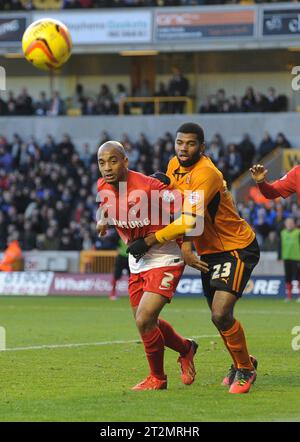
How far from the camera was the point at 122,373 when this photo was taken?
1210cm

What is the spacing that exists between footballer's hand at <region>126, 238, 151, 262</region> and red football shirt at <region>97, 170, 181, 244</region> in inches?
7.2

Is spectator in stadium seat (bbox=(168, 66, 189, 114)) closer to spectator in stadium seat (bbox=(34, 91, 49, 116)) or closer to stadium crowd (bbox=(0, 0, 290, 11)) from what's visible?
stadium crowd (bbox=(0, 0, 290, 11))

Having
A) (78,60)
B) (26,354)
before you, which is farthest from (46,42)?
(78,60)

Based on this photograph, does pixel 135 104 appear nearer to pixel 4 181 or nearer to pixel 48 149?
pixel 48 149

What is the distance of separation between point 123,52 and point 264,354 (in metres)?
29.3

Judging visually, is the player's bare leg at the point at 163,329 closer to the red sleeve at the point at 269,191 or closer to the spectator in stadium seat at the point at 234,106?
the red sleeve at the point at 269,191

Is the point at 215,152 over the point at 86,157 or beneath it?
over

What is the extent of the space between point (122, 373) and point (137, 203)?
2.29 m

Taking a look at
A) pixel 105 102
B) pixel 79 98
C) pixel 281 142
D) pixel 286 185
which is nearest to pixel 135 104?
pixel 105 102

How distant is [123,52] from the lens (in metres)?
42.4

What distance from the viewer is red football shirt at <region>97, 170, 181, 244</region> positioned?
10602 mm
